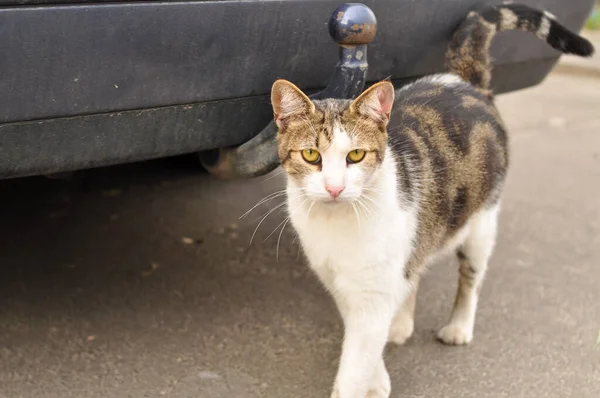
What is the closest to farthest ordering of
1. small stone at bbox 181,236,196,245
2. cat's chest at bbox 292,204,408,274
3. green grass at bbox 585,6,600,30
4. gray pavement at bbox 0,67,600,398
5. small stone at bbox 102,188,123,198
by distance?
1. cat's chest at bbox 292,204,408,274
2. gray pavement at bbox 0,67,600,398
3. small stone at bbox 181,236,196,245
4. small stone at bbox 102,188,123,198
5. green grass at bbox 585,6,600,30

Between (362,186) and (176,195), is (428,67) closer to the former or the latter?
(362,186)

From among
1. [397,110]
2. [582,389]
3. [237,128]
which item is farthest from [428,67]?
[582,389]

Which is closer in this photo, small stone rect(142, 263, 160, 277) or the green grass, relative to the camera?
small stone rect(142, 263, 160, 277)

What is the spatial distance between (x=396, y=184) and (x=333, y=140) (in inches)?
13.8

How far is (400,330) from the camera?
2.88 meters

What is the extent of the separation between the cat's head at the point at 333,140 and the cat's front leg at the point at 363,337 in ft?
1.20

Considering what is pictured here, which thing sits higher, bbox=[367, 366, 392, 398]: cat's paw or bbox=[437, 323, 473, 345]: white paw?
bbox=[367, 366, 392, 398]: cat's paw

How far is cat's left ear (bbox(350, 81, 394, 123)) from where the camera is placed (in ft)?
7.22

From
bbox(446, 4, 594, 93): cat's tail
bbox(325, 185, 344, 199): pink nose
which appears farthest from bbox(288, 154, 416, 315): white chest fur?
bbox(446, 4, 594, 93): cat's tail

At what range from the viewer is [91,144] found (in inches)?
89.0

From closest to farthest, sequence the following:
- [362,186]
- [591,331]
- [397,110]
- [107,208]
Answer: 1. [362,186]
2. [397,110]
3. [591,331]
4. [107,208]

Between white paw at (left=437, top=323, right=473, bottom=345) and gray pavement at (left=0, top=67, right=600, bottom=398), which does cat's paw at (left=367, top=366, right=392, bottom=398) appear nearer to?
gray pavement at (left=0, top=67, right=600, bottom=398)

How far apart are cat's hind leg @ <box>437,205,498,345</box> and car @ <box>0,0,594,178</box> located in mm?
691

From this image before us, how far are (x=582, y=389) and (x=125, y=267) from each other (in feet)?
6.50
